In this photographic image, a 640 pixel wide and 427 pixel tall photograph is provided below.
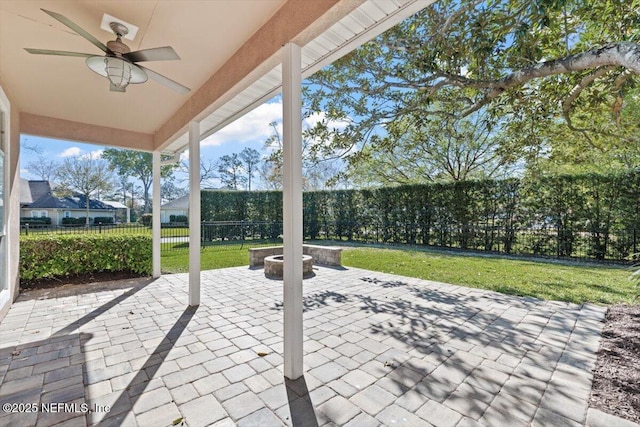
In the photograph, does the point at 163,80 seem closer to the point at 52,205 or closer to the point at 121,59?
the point at 121,59

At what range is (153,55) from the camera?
2.42 meters

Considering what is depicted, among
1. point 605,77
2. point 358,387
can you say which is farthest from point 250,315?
point 605,77

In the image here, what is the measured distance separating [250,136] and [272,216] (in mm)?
15571

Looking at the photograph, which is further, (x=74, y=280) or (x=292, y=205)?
(x=74, y=280)

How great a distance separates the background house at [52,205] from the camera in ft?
80.6

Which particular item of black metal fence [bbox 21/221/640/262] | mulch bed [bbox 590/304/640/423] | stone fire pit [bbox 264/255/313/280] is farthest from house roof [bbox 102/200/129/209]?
mulch bed [bbox 590/304/640/423]

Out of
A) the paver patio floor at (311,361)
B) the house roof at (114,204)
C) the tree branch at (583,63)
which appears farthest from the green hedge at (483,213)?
the house roof at (114,204)

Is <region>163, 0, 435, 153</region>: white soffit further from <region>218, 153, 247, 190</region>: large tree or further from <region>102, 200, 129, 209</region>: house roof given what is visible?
<region>102, 200, 129, 209</region>: house roof

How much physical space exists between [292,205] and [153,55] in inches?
65.8

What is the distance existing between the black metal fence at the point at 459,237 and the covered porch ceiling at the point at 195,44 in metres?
4.65

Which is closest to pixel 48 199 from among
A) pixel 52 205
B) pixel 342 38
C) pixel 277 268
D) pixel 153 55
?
pixel 52 205

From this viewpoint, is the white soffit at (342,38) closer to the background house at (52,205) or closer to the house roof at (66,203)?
the background house at (52,205)

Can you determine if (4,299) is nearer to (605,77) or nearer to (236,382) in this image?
(236,382)

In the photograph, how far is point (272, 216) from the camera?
45.6 feet
